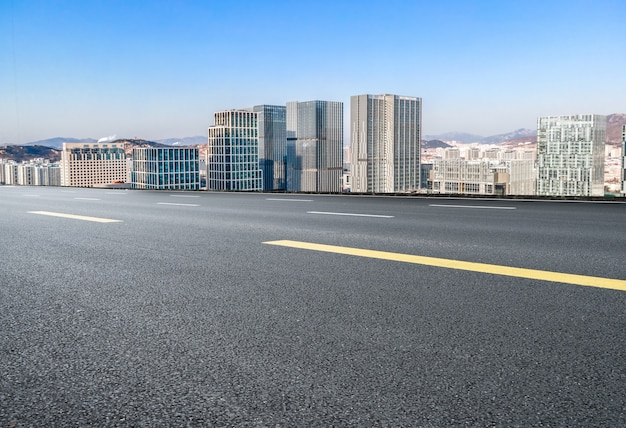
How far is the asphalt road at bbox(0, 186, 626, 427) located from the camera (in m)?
2.24

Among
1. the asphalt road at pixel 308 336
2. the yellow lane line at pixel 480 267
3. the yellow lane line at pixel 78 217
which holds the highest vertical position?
the yellow lane line at pixel 78 217

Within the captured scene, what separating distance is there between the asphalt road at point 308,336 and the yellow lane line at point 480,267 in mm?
159

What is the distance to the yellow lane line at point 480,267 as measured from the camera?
14.6 feet

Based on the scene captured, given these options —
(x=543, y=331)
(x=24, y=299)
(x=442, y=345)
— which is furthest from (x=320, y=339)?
(x=24, y=299)

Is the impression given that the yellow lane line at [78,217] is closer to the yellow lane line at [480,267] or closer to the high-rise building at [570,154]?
the yellow lane line at [480,267]

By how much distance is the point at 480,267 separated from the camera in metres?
5.12

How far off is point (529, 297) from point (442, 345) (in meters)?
1.32

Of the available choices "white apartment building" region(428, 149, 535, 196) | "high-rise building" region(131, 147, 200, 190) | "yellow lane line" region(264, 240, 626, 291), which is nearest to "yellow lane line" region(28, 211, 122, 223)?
"yellow lane line" region(264, 240, 626, 291)

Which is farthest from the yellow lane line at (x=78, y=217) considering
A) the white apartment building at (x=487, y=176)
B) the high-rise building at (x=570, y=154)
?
the high-rise building at (x=570, y=154)

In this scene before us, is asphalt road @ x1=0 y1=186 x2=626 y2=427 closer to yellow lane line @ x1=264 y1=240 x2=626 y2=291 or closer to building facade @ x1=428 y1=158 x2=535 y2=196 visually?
yellow lane line @ x1=264 y1=240 x2=626 y2=291

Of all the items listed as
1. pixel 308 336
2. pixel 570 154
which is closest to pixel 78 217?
pixel 308 336

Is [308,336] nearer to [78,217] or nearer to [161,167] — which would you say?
[78,217]

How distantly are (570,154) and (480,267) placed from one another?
18522 cm

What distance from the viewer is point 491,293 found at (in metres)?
4.11
